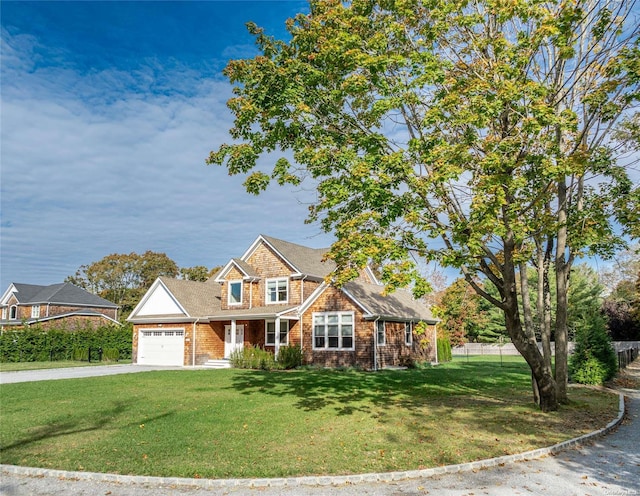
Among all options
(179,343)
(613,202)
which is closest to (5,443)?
(613,202)

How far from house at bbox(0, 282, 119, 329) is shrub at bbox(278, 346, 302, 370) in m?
28.1

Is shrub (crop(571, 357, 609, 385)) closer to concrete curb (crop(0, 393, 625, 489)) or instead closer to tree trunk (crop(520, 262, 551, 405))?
tree trunk (crop(520, 262, 551, 405))

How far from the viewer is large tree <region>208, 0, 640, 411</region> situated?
9.48m

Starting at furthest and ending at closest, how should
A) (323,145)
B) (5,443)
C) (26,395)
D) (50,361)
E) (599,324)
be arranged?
(50,361)
(599,324)
(26,395)
(323,145)
(5,443)

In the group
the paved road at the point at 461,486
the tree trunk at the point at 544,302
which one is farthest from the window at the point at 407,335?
the paved road at the point at 461,486

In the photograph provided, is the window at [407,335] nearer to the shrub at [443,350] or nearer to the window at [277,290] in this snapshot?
the shrub at [443,350]

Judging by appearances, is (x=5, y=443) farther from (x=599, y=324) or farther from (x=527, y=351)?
(x=599, y=324)

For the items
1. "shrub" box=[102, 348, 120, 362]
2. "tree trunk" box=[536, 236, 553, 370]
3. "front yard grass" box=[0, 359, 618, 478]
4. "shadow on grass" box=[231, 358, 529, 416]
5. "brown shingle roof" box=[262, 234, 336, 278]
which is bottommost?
"shrub" box=[102, 348, 120, 362]

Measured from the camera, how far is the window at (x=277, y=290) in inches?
1126

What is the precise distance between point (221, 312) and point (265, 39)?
21.1 m

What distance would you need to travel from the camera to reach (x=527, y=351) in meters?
11.9

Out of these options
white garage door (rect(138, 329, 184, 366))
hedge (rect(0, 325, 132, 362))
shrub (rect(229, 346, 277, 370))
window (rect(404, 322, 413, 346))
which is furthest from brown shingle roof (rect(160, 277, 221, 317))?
window (rect(404, 322, 413, 346))

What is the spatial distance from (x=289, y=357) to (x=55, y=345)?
2064 centimetres

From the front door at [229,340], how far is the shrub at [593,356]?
18.4 meters
